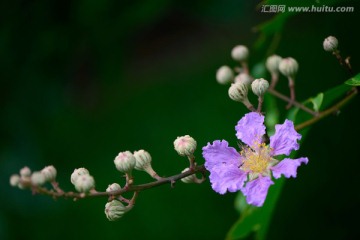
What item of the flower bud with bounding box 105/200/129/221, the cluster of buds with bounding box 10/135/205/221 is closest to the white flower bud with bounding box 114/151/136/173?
the cluster of buds with bounding box 10/135/205/221

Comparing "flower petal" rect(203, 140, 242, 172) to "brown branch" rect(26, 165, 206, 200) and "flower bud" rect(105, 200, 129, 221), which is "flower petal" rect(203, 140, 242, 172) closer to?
"brown branch" rect(26, 165, 206, 200)

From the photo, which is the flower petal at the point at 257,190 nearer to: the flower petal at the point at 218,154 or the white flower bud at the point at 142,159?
the flower petal at the point at 218,154

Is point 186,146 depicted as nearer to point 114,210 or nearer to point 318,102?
point 114,210

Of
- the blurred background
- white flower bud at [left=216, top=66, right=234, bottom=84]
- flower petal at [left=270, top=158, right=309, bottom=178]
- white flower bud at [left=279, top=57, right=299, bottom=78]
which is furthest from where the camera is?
the blurred background

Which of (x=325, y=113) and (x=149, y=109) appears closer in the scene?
(x=325, y=113)

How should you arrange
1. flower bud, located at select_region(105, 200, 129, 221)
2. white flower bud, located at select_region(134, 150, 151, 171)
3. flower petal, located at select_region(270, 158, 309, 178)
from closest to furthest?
flower petal, located at select_region(270, 158, 309, 178)
flower bud, located at select_region(105, 200, 129, 221)
white flower bud, located at select_region(134, 150, 151, 171)

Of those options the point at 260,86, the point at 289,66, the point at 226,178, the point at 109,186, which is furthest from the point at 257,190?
the point at 289,66

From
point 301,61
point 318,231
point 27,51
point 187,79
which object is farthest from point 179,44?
point 27,51

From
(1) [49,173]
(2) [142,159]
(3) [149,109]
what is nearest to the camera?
(1) [49,173]

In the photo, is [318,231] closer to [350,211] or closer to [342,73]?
[350,211]
